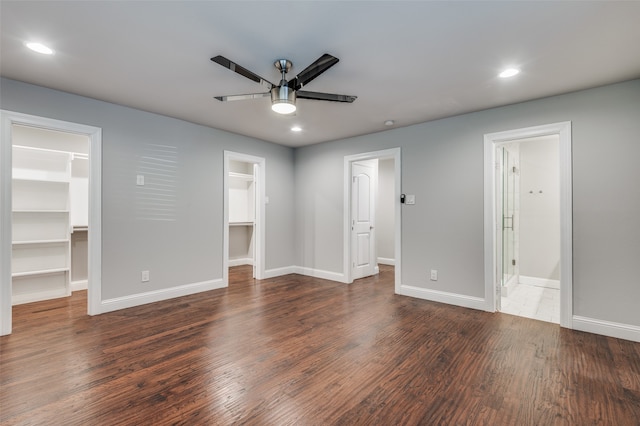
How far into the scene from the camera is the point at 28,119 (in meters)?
3.08

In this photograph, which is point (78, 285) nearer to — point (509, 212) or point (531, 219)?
point (509, 212)

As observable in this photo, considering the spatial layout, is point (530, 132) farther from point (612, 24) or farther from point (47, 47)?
point (47, 47)

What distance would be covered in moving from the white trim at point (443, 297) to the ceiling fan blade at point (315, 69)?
324 cm

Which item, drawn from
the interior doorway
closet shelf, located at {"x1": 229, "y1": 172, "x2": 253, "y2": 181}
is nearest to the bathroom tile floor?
the interior doorway

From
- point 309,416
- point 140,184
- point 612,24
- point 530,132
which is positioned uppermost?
point 612,24

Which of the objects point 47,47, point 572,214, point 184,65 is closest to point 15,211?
point 47,47

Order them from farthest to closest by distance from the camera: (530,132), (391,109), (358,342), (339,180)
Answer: (339,180), (391,109), (530,132), (358,342)

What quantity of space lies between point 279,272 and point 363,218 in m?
1.90

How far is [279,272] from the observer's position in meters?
5.75

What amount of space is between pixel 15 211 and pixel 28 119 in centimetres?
159

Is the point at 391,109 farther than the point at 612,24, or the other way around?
the point at 391,109

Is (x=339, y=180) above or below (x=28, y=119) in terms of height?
below

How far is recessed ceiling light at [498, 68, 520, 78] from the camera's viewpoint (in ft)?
8.89

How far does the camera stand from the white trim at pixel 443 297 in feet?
12.5
